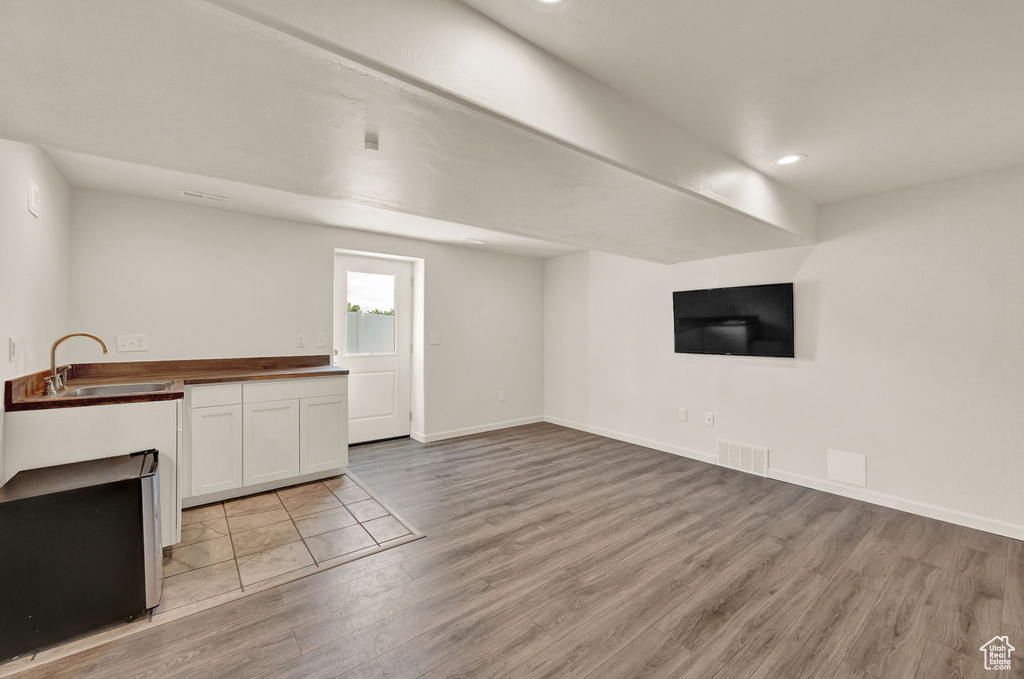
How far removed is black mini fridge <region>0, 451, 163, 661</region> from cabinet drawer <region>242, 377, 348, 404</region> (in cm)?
125

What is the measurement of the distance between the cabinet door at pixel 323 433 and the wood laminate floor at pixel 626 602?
0.76 m

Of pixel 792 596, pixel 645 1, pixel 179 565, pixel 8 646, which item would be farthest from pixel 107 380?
pixel 792 596

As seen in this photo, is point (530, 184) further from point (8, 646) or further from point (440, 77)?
point (8, 646)

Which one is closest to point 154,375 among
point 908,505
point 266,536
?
point 266,536

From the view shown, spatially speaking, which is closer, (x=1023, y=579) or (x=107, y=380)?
(x=1023, y=579)

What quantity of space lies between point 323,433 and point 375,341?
4.74 ft

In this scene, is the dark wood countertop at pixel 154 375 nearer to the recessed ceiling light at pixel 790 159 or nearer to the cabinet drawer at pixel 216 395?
the cabinet drawer at pixel 216 395

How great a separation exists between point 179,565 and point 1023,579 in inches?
174

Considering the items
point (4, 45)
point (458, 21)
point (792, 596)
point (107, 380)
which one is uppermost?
point (458, 21)

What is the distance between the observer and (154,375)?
332cm

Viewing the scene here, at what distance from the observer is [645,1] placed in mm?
1336

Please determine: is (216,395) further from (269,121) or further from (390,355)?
(269,121)

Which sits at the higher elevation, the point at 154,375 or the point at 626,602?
the point at 154,375

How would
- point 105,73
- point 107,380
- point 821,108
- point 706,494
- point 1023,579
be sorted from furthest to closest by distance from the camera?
point 706,494 < point 107,380 < point 1023,579 < point 821,108 < point 105,73
